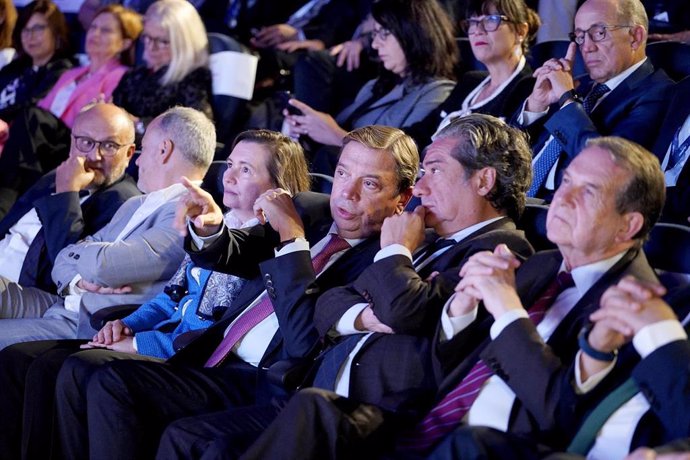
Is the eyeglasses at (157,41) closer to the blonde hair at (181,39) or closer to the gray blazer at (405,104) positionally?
the blonde hair at (181,39)

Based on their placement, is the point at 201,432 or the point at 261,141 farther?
the point at 261,141

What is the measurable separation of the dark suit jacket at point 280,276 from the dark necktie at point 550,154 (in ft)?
2.44

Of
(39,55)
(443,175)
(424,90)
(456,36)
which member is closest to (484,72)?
(424,90)

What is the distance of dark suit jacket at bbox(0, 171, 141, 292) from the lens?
13.6ft

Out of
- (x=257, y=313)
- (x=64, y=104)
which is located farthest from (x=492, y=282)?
(x=64, y=104)

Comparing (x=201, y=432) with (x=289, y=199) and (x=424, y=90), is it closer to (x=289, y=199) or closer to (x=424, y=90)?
(x=289, y=199)

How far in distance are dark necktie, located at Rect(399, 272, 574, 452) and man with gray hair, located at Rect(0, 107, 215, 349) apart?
4.85ft

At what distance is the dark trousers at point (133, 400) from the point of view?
10.3 feet

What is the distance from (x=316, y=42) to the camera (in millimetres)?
5801

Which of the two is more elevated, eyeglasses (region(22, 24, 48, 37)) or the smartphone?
eyeglasses (region(22, 24, 48, 37))

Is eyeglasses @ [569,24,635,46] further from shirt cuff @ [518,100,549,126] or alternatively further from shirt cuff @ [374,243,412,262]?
shirt cuff @ [374,243,412,262]

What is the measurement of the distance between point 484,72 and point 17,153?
2.28 m

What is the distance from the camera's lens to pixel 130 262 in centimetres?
380

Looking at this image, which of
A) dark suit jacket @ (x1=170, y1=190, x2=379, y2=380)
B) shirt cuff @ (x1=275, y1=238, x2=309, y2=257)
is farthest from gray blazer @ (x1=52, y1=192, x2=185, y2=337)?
shirt cuff @ (x1=275, y1=238, x2=309, y2=257)
